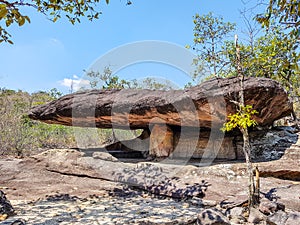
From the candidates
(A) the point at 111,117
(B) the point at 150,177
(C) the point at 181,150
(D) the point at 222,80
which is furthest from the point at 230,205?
(A) the point at 111,117

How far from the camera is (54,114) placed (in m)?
6.04

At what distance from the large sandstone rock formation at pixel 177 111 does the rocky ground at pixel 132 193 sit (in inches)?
38.3

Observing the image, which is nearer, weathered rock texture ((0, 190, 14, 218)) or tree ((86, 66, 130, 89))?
weathered rock texture ((0, 190, 14, 218))

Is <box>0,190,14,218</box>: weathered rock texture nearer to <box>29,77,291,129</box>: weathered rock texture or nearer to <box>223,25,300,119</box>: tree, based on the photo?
<box>29,77,291,129</box>: weathered rock texture

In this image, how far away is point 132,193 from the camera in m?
4.54

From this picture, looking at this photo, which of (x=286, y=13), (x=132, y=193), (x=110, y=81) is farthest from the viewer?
(x=110, y=81)

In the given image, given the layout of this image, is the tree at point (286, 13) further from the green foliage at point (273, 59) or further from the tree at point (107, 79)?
the tree at point (107, 79)

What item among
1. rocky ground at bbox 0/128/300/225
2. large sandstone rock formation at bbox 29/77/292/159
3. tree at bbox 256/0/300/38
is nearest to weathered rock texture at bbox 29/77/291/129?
large sandstone rock formation at bbox 29/77/292/159

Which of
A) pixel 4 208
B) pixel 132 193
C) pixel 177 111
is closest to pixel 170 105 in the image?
pixel 177 111

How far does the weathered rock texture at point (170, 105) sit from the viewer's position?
430 centimetres

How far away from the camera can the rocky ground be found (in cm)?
302

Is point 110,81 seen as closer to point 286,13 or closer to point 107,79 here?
point 107,79

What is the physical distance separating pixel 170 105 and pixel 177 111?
A: 242 mm

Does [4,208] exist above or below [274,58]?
below
